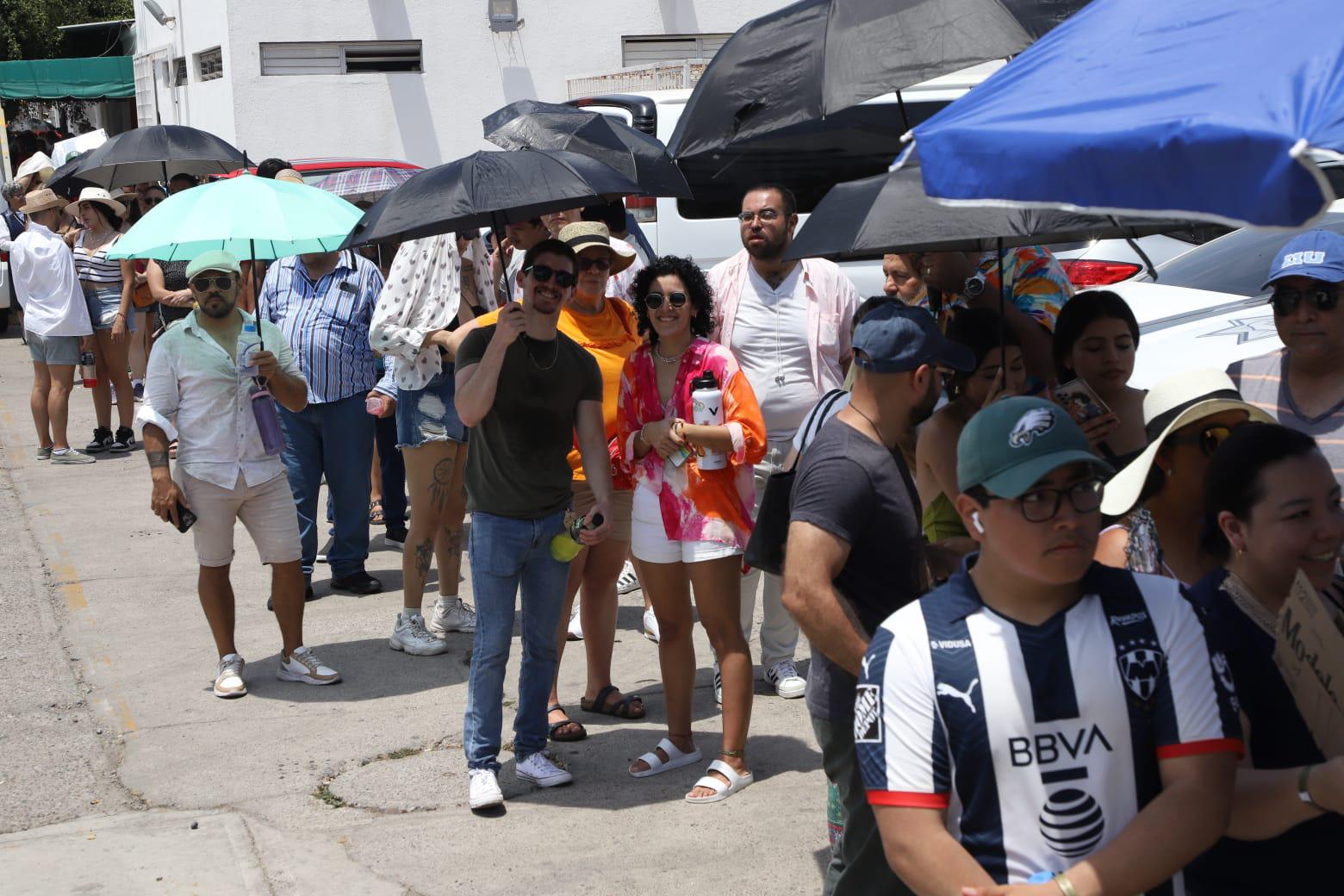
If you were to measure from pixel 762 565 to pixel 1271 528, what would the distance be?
4.79 feet

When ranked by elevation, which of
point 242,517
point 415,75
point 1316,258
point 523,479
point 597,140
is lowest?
point 242,517

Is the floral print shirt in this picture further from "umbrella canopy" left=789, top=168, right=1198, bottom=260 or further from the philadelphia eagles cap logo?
the philadelphia eagles cap logo

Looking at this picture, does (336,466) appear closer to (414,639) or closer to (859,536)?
(414,639)

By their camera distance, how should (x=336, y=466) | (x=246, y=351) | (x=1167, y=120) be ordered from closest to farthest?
(x=1167, y=120), (x=246, y=351), (x=336, y=466)

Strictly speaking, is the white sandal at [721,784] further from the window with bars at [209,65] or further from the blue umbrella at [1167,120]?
the window with bars at [209,65]

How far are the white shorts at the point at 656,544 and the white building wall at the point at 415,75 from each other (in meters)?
15.6

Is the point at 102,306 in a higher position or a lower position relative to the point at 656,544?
higher

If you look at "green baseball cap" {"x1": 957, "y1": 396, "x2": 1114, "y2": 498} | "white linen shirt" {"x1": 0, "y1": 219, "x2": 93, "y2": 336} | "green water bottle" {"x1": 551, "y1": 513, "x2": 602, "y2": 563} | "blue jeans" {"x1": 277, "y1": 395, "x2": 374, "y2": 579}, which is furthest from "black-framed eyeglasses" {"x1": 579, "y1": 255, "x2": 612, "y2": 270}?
"white linen shirt" {"x1": 0, "y1": 219, "x2": 93, "y2": 336}

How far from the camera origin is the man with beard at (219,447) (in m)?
6.32

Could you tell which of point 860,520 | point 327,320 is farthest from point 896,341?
point 327,320

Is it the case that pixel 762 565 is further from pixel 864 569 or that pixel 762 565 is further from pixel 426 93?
pixel 426 93

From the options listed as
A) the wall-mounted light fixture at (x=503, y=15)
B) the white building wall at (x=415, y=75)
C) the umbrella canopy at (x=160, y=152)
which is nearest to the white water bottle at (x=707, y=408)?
the umbrella canopy at (x=160, y=152)

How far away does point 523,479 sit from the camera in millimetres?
5180

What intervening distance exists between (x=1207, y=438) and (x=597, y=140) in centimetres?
360
